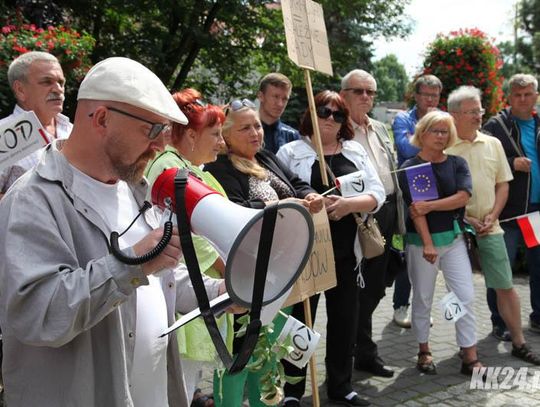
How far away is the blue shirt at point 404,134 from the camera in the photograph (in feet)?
20.4

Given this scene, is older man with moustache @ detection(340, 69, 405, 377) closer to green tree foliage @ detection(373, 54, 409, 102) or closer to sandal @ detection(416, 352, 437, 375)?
sandal @ detection(416, 352, 437, 375)

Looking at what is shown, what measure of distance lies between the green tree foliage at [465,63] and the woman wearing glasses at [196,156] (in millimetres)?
7012

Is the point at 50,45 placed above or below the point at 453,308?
above

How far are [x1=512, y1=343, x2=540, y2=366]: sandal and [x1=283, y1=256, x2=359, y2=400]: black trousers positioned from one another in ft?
5.81

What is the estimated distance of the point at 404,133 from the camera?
6371 millimetres

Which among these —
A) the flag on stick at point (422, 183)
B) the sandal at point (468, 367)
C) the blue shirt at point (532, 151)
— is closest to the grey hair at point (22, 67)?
the flag on stick at point (422, 183)

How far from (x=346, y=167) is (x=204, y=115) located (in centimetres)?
160

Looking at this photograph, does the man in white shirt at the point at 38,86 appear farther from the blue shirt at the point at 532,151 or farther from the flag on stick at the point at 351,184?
the blue shirt at the point at 532,151

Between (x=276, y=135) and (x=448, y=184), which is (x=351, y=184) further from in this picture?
(x=276, y=135)

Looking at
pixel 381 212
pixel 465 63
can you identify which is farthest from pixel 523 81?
pixel 465 63

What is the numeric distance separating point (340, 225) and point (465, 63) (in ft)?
20.4

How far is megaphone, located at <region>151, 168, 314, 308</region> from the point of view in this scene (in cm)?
180

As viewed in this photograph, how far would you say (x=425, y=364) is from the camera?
5.33 metres

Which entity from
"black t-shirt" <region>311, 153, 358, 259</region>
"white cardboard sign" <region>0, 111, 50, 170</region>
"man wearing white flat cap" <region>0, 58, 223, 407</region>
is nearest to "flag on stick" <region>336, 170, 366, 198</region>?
"black t-shirt" <region>311, 153, 358, 259</region>
